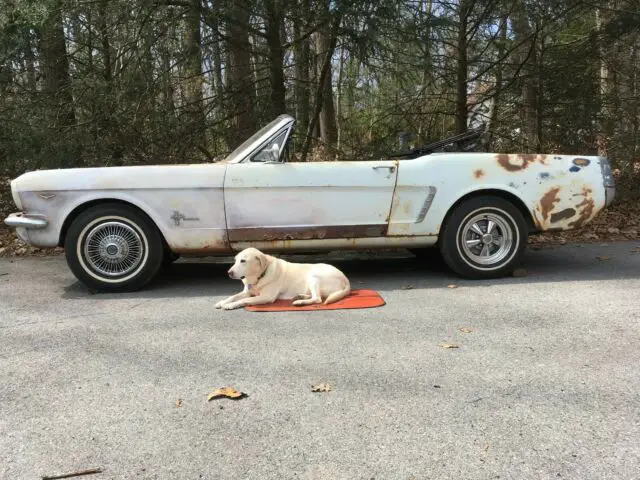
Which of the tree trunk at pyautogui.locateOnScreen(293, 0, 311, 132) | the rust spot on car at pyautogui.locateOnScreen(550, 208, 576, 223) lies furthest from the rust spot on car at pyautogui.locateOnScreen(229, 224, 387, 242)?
the tree trunk at pyautogui.locateOnScreen(293, 0, 311, 132)

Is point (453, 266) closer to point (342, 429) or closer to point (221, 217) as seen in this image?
point (221, 217)

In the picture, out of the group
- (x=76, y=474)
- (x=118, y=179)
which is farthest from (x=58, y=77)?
(x=76, y=474)

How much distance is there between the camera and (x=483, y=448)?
7.96 ft

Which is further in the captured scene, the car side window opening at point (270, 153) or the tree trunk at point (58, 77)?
the tree trunk at point (58, 77)

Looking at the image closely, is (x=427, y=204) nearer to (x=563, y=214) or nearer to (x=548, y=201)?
(x=548, y=201)

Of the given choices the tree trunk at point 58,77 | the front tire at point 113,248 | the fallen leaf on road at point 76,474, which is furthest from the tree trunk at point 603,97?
the fallen leaf on road at point 76,474

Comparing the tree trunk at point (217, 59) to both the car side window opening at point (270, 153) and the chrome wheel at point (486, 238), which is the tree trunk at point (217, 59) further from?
the chrome wheel at point (486, 238)

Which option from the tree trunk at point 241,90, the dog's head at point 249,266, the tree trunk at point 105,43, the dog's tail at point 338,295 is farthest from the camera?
the tree trunk at point 241,90

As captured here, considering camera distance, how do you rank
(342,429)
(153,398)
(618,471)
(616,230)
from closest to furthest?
1. (618,471)
2. (342,429)
3. (153,398)
4. (616,230)

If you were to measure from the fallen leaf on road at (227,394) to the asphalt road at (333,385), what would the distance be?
5 cm

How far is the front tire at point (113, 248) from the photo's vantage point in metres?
5.24

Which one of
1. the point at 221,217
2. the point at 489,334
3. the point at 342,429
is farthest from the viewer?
the point at 221,217

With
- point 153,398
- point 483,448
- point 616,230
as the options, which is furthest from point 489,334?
point 616,230

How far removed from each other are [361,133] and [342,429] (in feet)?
25.9
